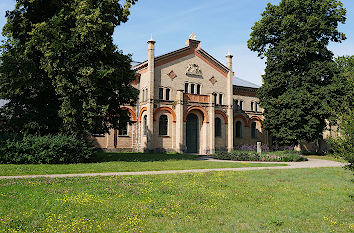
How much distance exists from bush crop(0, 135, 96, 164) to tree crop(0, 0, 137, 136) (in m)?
1.20

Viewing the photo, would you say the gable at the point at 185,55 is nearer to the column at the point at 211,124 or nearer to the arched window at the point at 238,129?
the column at the point at 211,124

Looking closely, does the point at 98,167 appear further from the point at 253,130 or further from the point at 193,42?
the point at 253,130

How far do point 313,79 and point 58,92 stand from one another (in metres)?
27.5

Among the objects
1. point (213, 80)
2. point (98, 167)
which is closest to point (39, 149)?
point (98, 167)

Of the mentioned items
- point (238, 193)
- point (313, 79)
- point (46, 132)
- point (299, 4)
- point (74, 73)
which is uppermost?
point (299, 4)

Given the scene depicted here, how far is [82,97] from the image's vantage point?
2012 cm

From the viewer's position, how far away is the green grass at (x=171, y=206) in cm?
620

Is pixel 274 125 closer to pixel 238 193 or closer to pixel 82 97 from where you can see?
pixel 82 97

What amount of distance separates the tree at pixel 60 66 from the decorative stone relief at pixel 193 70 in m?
15.3

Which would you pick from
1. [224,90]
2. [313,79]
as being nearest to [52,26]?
[224,90]

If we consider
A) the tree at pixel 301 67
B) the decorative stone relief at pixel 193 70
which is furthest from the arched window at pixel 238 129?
the decorative stone relief at pixel 193 70

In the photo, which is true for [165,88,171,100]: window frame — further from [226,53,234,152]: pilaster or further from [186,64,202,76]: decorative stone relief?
[226,53,234,152]: pilaster

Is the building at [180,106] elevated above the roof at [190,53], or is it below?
below

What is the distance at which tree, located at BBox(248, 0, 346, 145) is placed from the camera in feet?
105
